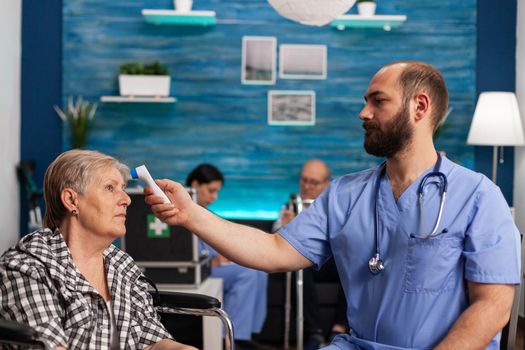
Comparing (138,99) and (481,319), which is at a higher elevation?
(138,99)

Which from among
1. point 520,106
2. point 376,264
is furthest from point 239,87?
point 376,264

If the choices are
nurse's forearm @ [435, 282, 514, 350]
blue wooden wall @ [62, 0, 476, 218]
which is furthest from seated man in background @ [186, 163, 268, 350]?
nurse's forearm @ [435, 282, 514, 350]

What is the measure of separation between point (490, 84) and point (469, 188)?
3924 millimetres

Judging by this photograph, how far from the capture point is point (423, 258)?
2119mm

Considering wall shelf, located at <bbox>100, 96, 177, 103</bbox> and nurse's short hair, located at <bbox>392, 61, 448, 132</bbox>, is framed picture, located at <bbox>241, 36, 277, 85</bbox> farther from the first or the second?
nurse's short hair, located at <bbox>392, 61, 448, 132</bbox>

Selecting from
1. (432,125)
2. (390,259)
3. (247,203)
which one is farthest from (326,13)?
(247,203)

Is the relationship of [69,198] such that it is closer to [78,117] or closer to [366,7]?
[78,117]

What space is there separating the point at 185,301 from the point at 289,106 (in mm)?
3608

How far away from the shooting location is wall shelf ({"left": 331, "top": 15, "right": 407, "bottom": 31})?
223 inches

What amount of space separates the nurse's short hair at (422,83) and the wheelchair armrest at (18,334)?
3.61 feet

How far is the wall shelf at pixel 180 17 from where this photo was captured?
221 inches

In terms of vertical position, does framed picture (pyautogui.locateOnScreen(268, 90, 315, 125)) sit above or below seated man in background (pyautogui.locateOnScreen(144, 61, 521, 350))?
above

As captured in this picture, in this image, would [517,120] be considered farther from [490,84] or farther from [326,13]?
[326,13]

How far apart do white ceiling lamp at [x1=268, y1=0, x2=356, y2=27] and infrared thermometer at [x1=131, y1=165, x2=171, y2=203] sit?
5.87 feet
